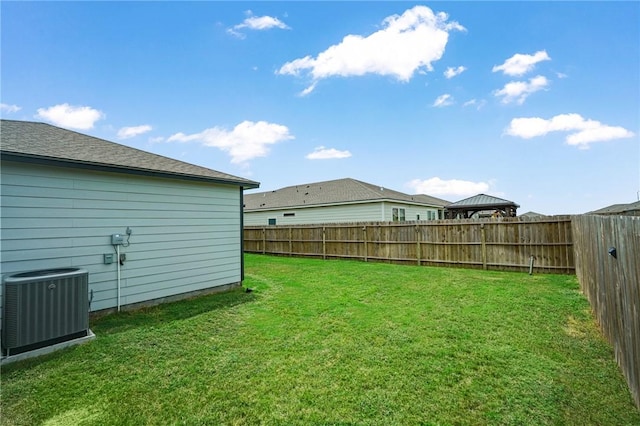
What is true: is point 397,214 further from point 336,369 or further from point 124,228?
point 336,369

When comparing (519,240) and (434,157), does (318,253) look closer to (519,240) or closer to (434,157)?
(519,240)

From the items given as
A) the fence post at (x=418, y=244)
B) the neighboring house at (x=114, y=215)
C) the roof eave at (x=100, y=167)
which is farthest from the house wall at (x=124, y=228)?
the fence post at (x=418, y=244)

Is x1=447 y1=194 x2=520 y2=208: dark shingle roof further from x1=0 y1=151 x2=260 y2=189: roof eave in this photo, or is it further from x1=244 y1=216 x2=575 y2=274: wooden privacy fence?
x1=0 y1=151 x2=260 y2=189: roof eave

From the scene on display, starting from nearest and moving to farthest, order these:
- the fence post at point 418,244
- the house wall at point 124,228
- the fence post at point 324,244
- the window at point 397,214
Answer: the house wall at point 124,228 → the fence post at point 418,244 → the fence post at point 324,244 → the window at point 397,214

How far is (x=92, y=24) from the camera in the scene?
7168 millimetres

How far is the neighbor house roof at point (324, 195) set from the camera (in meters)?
17.8

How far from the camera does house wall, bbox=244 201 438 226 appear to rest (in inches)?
663

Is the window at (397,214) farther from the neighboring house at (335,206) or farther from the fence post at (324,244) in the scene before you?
the fence post at (324,244)

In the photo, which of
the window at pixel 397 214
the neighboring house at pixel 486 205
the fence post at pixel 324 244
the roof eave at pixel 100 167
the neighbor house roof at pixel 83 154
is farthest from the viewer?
the window at pixel 397 214

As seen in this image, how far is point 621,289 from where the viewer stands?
111 inches

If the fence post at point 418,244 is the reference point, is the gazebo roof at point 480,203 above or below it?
above

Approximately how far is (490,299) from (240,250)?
600cm

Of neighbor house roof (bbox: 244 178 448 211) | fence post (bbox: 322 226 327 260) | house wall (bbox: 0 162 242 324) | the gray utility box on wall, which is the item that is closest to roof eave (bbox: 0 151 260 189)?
house wall (bbox: 0 162 242 324)

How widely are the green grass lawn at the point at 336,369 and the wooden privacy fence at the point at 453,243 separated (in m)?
3.41
